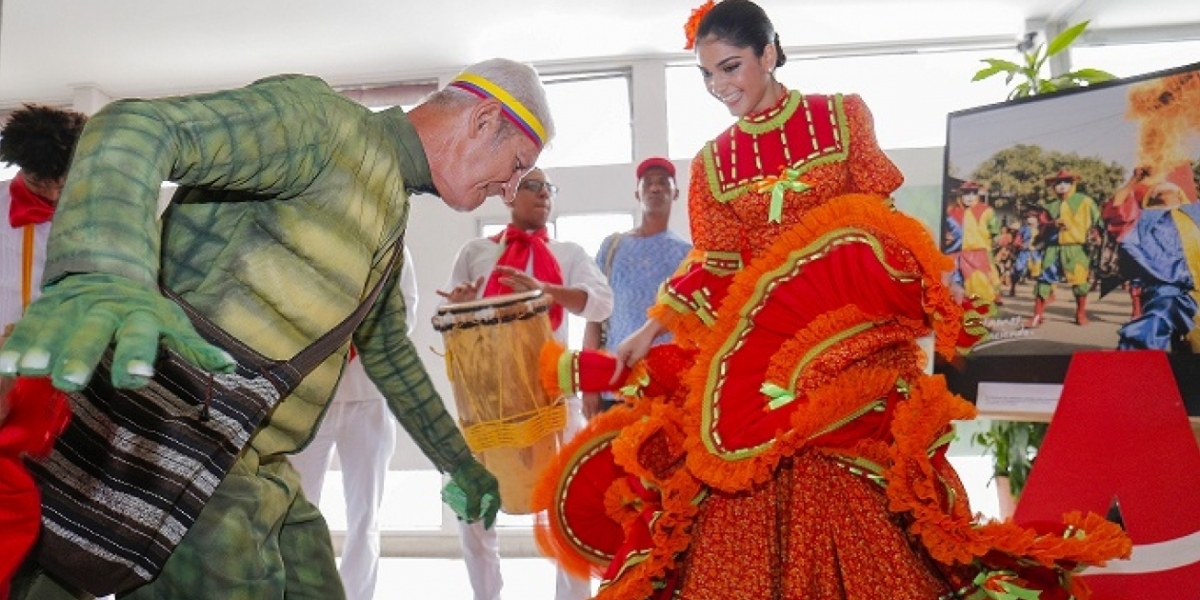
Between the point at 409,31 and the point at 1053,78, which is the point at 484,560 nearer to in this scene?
the point at 1053,78

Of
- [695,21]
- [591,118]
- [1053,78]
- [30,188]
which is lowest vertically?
[591,118]

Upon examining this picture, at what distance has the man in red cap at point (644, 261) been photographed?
535cm

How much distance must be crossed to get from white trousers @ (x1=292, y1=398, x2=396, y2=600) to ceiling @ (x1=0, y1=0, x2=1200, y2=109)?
11.8 feet

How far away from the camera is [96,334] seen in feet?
3.41

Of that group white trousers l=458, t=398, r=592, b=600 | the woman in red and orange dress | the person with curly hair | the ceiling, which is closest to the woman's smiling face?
the woman in red and orange dress

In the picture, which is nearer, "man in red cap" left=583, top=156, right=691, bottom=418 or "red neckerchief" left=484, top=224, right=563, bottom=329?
"red neckerchief" left=484, top=224, right=563, bottom=329

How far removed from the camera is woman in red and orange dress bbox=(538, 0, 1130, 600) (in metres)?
2.51

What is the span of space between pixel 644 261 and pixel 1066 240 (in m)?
1.88

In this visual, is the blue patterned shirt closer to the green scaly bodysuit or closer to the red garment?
the green scaly bodysuit

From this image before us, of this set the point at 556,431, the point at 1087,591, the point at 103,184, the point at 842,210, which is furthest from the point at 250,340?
the point at 556,431

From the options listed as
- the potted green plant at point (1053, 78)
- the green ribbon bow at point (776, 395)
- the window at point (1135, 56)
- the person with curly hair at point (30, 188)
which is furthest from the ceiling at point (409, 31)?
the green ribbon bow at point (776, 395)

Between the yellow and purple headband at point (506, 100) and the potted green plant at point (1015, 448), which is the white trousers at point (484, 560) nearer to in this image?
the potted green plant at point (1015, 448)

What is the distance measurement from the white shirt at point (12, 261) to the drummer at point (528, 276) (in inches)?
61.3

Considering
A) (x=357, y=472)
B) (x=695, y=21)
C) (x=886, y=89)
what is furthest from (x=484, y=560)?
(x=886, y=89)
